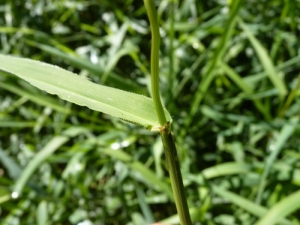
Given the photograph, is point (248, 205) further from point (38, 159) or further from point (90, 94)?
point (90, 94)

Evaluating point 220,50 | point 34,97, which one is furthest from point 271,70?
point 34,97

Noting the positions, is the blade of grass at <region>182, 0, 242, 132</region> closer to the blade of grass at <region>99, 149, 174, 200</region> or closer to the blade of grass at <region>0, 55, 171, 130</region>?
the blade of grass at <region>99, 149, 174, 200</region>

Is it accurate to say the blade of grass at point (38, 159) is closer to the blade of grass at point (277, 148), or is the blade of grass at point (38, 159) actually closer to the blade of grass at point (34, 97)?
the blade of grass at point (34, 97)

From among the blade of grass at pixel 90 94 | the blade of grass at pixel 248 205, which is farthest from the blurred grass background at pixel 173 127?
the blade of grass at pixel 90 94

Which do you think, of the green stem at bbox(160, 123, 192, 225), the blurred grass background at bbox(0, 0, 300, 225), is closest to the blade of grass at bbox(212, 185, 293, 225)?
the blurred grass background at bbox(0, 0, 300, 225)

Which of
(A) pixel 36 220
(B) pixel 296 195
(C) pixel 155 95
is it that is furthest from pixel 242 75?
(C) pixel 155 95

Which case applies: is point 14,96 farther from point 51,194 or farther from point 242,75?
point 242,75
